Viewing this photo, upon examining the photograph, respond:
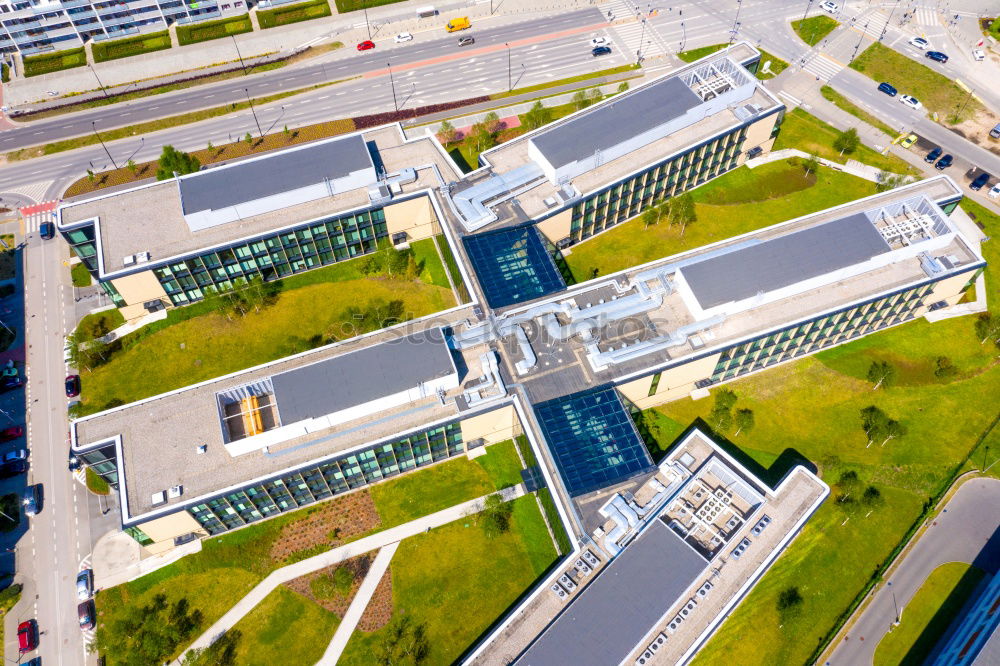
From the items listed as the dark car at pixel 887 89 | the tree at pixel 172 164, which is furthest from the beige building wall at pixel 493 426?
the dark car at pixel 887 89

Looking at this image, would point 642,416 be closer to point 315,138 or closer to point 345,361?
point 345,361

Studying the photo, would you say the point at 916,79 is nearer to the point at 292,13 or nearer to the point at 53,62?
the point at 292,13

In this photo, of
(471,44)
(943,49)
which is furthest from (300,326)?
(943,49)

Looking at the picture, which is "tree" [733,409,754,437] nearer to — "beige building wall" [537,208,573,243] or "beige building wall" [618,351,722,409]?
"beige building wall" [618,351,722,409]

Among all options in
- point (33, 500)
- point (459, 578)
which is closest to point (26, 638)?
point (33, 500)

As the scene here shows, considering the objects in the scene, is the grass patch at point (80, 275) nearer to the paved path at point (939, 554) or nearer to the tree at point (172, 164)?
the tree at point (172, 164)

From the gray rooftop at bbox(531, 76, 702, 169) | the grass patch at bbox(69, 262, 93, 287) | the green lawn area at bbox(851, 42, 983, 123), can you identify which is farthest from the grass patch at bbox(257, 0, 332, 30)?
the green lawn area at bbox(851, 42, 983, 123)

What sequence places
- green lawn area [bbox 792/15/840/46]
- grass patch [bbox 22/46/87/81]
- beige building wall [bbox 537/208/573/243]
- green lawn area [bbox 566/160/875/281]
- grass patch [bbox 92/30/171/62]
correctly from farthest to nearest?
green lawn area [bbox 792/15/840/46] → grass patch [bbox 92/30/171/62] → grass patch [bbox 22/46/87/81] → green lawn area [bbox 566/160/875/281] → beige building wall [bbox 537/208/573/243]
